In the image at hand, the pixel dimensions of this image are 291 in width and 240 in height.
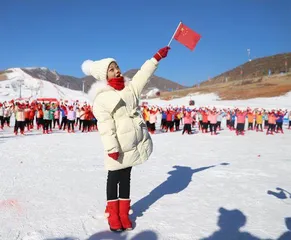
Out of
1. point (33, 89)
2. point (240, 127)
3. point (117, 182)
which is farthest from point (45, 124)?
point (33, 89)

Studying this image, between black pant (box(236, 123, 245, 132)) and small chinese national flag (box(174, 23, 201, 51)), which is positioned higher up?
small chinese national flag (box(174, 23, 201, 51))

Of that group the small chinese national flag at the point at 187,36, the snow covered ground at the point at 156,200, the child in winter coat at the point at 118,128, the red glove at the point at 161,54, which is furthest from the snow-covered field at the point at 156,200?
the small chinese national flag at the point at 187,36

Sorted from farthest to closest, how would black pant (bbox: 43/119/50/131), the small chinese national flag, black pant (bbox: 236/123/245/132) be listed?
1. black pant (bbox: 236/123/245/132)
2. black pant (bbox: 43/119/50/131)
3. the small chinese national flag

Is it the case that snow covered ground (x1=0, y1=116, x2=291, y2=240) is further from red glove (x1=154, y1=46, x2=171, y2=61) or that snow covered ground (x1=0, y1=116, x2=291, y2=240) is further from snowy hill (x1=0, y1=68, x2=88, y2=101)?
snowy hill (x1=0, y1=68, x2=88, y2=101)

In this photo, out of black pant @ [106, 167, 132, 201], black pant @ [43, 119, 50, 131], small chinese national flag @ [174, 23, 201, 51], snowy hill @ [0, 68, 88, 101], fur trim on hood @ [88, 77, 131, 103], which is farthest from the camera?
snowy hill @ [0, 68, 88, 101]

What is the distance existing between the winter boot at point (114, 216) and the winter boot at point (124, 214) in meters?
0.05

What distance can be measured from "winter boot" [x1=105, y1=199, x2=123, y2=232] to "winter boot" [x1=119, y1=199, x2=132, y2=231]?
0.05 metres

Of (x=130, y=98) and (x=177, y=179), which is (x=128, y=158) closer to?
(x=130, y=98)

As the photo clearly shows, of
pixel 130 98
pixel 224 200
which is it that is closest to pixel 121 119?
pixel 130 98

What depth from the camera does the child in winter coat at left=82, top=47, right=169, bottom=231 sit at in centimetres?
326

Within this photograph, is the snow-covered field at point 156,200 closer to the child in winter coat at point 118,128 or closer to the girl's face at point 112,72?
the child in winter coat at point 118,128

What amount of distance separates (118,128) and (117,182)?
0.70 metres

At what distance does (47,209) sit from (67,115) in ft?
46.0

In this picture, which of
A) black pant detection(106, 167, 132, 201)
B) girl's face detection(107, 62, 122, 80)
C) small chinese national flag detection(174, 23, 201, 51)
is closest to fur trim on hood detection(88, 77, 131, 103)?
girl's face detection(107, 62, 122, 80)
